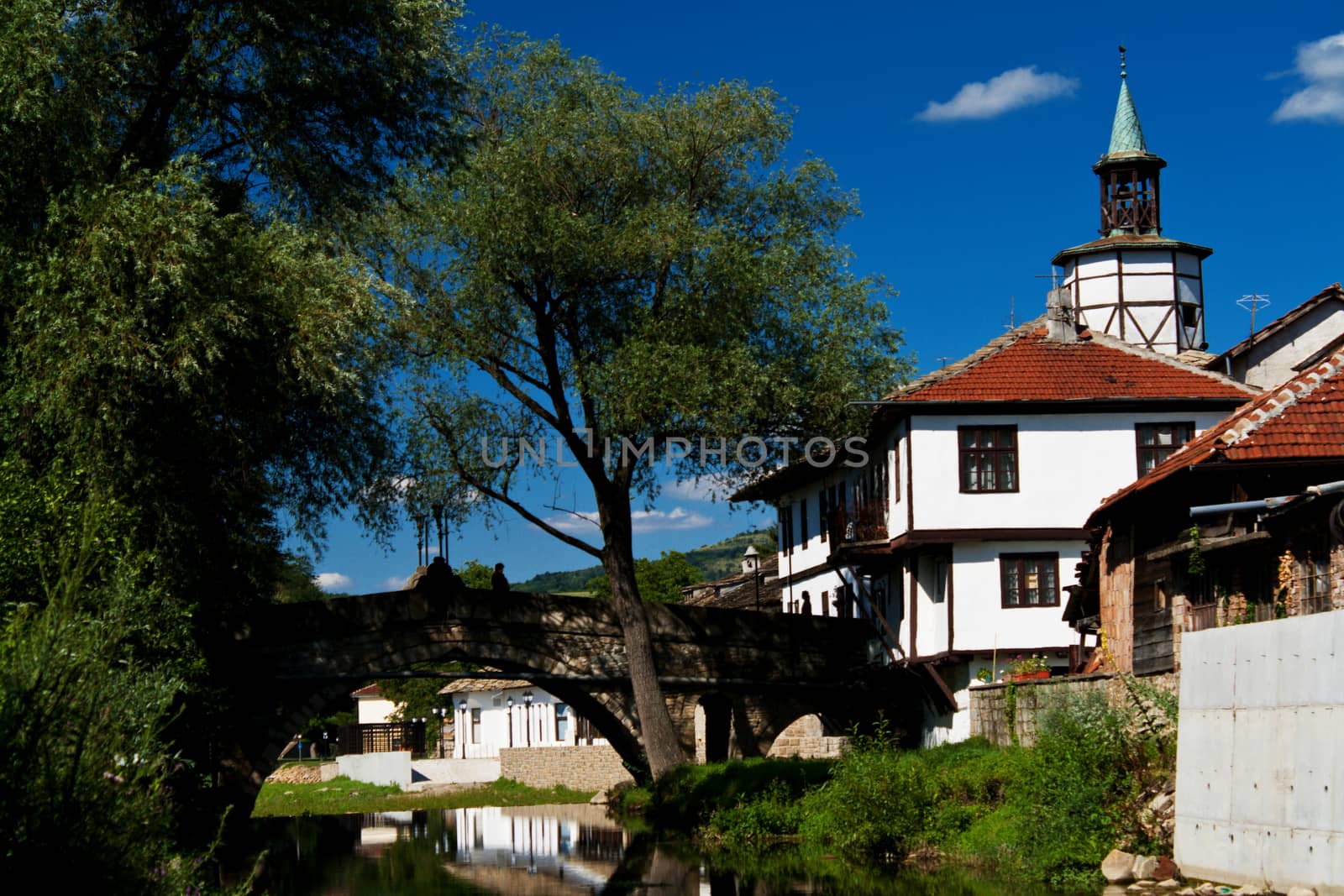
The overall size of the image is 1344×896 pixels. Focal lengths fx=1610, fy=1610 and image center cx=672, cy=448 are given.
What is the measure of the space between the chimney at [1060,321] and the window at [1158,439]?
2.64 meters

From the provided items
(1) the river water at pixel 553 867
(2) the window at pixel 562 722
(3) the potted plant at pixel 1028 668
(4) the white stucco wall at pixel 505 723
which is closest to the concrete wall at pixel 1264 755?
(1) the river water at pixel 553 867

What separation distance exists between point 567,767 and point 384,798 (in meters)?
5.59

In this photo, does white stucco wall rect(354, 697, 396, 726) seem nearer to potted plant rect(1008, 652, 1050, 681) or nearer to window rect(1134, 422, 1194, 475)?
potted plant rect(1008, 652, 1050, 681)

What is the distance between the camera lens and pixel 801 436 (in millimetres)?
27094

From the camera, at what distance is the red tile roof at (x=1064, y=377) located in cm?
3067

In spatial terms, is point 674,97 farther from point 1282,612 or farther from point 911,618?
point 1282,612

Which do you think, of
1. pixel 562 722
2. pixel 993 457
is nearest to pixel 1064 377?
pixel 993 457

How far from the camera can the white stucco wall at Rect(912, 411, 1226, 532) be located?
100 ft

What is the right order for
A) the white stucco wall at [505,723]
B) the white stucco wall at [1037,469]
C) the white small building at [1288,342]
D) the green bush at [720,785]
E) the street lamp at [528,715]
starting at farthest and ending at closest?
the street lamp at [528,715], the white stucco wall at [505,723], the white small building at [1288,342], the white stucco wall at [1037,469], the green bush at [720,785]

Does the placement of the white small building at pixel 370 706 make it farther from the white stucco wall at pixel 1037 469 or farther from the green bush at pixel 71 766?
the green bush at pixel 71 766

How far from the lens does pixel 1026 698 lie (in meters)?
23.7

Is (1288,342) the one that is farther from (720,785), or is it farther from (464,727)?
(464,727)

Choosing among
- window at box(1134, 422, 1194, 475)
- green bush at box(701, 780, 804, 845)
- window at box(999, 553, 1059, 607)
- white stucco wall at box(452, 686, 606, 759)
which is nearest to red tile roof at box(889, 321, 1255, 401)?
window at box(1134, 422, 1194, 475)

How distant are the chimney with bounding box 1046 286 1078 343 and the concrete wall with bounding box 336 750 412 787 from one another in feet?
88.5
